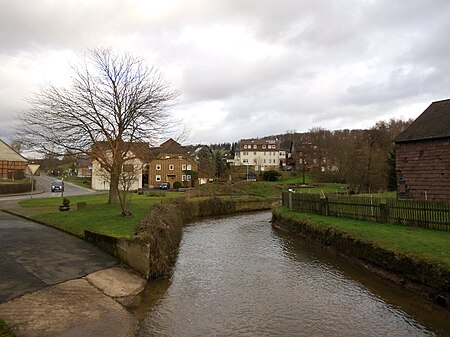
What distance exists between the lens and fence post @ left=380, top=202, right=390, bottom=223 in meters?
18.3

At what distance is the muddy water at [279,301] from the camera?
8.89 metres

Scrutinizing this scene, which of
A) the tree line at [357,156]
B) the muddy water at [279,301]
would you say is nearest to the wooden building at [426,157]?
the muddy water at [279,301]

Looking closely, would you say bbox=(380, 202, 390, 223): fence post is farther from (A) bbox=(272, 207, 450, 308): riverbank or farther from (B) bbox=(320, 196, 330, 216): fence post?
(B) bbox=(320, 196, 330, 216): fence post

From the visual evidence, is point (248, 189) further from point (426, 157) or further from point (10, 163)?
point (10, 163)

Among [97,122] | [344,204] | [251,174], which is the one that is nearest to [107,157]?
[97,122]

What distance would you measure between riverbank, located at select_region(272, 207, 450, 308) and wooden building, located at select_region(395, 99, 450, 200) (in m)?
7.89

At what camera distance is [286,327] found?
897cm

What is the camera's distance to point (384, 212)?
18422 mm

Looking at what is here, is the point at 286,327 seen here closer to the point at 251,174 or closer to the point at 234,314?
the point at 234,314

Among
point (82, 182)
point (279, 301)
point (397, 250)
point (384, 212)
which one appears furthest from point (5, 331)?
point (82, 182)

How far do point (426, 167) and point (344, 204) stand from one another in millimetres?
7502

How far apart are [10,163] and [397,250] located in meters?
71.4

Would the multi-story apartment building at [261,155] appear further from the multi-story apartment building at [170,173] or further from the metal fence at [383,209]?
the metal fence at [383,209]

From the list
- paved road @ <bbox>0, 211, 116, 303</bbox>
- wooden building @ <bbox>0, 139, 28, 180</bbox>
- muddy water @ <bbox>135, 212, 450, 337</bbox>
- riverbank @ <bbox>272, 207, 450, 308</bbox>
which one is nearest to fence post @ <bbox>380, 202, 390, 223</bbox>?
riverbank @ <bbox>272, 207, 450, 308</bbox>
